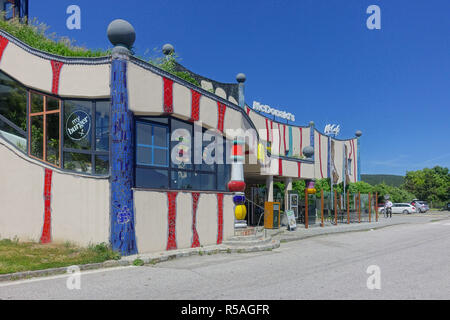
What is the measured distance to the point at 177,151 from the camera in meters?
12.2

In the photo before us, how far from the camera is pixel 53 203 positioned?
34.8ft

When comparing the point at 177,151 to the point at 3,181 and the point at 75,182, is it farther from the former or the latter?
the point at 3,181

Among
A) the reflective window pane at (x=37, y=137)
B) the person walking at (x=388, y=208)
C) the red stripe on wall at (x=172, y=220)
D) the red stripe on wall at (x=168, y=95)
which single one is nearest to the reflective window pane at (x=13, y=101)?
the reflective window pane at (x=37, y=137)

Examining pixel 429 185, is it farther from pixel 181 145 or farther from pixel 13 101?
pixel 13 101

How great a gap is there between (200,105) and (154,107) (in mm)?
2260

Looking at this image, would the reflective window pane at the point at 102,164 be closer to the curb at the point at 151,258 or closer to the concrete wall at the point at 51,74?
the concrete wall at the point at 51,74

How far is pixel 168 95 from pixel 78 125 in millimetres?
2716

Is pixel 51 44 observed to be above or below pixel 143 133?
above

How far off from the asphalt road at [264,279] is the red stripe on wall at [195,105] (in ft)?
14.8

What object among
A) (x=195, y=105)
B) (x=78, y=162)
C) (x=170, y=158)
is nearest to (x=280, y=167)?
(x=195, y=105)

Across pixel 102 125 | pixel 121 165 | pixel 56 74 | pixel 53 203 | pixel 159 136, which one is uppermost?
pixel 56 74

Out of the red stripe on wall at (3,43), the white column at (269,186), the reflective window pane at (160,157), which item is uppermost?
the red stripe on wall at (3,43)

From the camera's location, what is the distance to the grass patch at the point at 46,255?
8.21m
